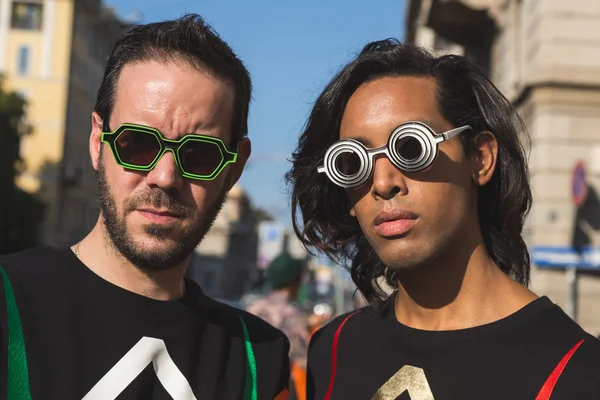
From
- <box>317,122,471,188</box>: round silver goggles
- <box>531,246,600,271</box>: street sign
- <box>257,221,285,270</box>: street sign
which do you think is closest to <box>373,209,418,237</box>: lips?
<box>317,122,471,188</box>: round silver goggles

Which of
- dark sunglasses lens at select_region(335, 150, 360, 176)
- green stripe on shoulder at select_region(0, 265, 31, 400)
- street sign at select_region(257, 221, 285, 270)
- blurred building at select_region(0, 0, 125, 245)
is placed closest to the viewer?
green stripe on shoulder at select_region(0, 265, 31, 400)

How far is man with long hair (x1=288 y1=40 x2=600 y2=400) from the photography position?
2.92 metres

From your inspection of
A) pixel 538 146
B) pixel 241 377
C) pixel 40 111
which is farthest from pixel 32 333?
pixel 40 111

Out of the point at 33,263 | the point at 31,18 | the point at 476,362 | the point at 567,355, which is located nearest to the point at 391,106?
the point at 476,362

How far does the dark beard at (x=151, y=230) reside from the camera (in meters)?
3.24

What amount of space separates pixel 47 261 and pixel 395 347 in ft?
3.81

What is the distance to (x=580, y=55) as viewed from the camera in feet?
48.9

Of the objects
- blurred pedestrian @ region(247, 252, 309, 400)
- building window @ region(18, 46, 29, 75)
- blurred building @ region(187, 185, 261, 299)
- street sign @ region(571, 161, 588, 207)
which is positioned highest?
street sign @ region(571, 161, 588, 207)

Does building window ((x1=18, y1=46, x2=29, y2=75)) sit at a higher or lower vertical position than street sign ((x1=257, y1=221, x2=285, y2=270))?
higher

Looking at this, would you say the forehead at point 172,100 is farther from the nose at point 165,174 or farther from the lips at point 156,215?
the lips at point 156,215

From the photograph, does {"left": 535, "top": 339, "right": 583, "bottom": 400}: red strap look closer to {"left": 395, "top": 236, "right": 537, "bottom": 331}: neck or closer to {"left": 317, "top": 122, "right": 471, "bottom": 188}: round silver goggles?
{"left": 395, "top": 236, "right": 537, "bottom": 331}: neck

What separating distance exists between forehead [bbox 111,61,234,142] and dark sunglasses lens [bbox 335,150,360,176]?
1.36 ft

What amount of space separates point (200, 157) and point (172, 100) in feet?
0.68

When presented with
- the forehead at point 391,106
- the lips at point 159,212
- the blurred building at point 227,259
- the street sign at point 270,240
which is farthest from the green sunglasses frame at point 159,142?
the blurred building at point 227,259
